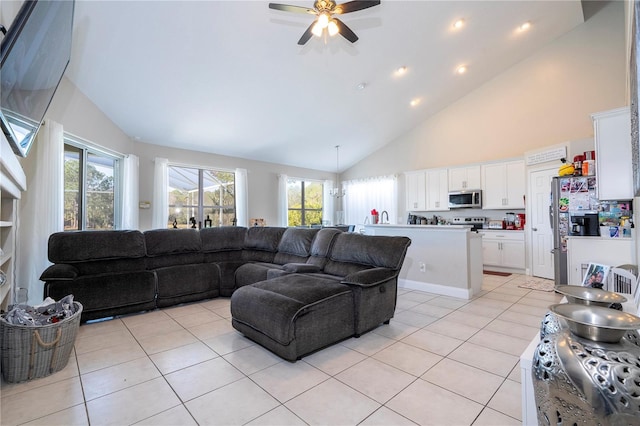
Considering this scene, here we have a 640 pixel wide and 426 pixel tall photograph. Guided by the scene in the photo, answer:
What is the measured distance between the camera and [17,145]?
194 centimetres

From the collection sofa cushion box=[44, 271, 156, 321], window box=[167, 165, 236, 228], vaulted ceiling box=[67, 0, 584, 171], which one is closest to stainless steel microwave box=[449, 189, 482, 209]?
vaulted ceiling box=[67, 0, 584, 171]

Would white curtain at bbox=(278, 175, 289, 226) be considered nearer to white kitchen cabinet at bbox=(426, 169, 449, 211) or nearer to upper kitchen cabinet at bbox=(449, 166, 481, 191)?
white kitchen cabinet at bbox=(426, 169, 449, 211)

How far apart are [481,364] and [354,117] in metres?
5.24

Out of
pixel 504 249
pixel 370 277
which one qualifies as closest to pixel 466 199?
pixel 504 249

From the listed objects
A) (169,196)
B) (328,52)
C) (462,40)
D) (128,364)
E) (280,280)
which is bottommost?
(128,364)

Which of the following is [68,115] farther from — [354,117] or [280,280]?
[354,117]

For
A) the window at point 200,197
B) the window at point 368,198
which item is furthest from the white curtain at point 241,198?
the window at point 368,198

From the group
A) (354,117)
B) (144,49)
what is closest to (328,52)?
(354,117)

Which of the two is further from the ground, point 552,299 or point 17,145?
point 17,145

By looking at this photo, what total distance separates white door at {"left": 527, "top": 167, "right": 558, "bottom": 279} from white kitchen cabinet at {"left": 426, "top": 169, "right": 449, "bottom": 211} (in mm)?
1692

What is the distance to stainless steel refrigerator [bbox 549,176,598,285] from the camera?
12.4 feet

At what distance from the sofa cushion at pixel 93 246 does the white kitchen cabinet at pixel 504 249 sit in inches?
243

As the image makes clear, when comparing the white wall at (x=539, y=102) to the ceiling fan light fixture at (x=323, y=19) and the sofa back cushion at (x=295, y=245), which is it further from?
the ceiling fan light fixture at (x=323, y=19)

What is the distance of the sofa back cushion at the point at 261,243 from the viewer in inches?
165
